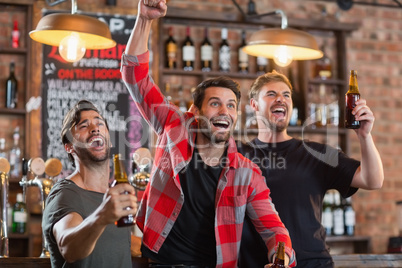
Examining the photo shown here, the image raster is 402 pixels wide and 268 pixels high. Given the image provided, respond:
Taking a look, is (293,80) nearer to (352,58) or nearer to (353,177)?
(352,58)

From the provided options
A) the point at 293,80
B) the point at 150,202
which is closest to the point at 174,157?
the point at 150,202

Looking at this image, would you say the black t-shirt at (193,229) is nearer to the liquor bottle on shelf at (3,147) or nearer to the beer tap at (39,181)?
the beer tap at (39,181)

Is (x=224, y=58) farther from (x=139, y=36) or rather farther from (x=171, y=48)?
(x=139, y=36)

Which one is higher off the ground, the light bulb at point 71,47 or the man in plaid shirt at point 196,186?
the light bulb at point 71,47

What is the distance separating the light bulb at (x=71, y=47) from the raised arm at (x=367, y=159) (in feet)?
4.15

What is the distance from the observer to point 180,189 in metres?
2.20

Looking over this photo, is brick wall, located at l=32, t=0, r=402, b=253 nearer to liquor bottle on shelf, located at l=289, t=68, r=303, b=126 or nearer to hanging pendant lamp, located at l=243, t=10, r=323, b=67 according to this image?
liquor bottle on shelf, located at l=289, t=68, r=303, b=126

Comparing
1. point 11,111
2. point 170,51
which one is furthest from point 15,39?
point 170,51

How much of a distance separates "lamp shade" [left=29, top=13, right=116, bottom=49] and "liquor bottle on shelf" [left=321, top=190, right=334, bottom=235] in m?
2.49

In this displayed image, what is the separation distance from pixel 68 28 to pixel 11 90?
1.81 meters

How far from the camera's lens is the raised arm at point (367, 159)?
7.55ft

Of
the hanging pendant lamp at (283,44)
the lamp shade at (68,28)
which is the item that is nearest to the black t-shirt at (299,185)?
the hanging pendant lamp at (283,44)

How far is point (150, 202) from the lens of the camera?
2.25 m

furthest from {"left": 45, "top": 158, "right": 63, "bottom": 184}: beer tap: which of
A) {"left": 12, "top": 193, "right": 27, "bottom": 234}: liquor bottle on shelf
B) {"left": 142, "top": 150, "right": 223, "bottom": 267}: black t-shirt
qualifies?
{"left": 12, "top": 193, "right": 27, "bottom": 234}: liquor bottle on shelf
